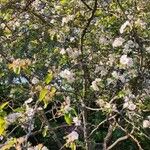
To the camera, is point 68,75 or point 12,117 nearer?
point 12,117

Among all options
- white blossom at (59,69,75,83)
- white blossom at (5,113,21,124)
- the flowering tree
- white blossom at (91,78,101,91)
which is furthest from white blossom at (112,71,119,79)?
white blossom at (5,113,21,124)

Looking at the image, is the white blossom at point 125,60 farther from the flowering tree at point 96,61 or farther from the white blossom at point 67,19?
the white blossom at point 67,19

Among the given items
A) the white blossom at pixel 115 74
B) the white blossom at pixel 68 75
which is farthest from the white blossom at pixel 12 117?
the white blossom at pixel 115 74

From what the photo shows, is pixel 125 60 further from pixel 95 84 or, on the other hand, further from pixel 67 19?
pixel 67 19

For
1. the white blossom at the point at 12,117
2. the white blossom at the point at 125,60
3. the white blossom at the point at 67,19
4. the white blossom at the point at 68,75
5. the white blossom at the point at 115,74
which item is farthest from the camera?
the white blossom at the point at 67,19

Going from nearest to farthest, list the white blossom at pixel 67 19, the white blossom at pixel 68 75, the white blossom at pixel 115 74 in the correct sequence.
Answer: the white blossom at pixel 68 75 → the white blossom at pixel 115 74 → the white blossom at pixel 67 19

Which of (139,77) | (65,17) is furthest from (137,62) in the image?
(65,17)

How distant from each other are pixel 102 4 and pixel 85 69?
0.72m

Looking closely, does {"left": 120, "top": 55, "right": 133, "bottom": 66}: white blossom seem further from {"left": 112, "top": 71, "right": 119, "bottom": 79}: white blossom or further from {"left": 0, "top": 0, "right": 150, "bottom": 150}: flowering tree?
{"left": 112, "top": 71, "right": 119, "bottom": 79}: white blossom

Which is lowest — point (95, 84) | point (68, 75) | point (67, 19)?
point (95, 84)

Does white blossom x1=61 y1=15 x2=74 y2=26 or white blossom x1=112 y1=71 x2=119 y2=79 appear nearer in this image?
white blossom x1=112 y1=71 x2=119 y2=79

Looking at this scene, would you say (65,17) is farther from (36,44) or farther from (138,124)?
(36,44)

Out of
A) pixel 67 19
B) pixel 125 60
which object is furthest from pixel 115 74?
pixel 67 19

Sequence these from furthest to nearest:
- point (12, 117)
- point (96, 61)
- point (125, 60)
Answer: point (96, 61) → point (125, 60) → point (12, 117)
